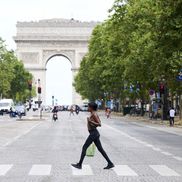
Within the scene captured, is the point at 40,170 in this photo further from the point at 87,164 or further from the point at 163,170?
the point at 163,170

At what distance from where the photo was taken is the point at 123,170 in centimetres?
1777

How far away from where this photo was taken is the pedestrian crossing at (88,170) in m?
16.8

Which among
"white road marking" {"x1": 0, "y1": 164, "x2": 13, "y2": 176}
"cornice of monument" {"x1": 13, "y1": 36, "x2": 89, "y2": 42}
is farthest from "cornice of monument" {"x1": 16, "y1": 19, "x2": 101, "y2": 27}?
"white road marking" {"x1": 0, "y1": 164, "x2": 13, "y2": 176}

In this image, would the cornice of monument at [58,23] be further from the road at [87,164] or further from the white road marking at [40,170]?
the white road marking at [40,170]

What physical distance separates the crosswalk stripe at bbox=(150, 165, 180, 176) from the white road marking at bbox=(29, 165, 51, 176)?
262 centimetres

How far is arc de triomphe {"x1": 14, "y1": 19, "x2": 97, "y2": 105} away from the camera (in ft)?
545

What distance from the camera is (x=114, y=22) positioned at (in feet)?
218

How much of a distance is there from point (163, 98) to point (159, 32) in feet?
91.8

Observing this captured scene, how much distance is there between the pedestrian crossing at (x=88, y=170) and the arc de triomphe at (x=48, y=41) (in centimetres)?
14507

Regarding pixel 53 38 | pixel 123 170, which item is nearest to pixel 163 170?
pixel 123 170

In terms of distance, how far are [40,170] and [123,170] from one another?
2012 mm

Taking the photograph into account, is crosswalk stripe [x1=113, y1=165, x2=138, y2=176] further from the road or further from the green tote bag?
the green tote bag

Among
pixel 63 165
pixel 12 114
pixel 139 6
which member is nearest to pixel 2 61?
pixel 12 114

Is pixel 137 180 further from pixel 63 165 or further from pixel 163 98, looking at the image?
pixel 163 98
